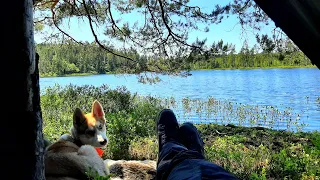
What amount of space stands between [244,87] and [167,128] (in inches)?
324

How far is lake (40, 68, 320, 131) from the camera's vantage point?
6.09 m

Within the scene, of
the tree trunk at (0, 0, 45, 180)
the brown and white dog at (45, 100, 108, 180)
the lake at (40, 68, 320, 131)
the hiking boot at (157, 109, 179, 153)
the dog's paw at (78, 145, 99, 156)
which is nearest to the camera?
the tree trunk at (0, 0, 45, 180)

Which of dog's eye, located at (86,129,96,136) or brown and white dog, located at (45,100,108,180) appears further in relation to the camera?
dog's eye, located at (86,129,96,136)

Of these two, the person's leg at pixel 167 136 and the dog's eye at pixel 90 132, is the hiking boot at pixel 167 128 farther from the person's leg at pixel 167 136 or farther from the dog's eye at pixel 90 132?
the dog's eye at pixel 90 132

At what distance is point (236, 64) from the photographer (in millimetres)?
4008

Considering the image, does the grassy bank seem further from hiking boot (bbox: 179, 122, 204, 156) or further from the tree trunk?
the tree trunk

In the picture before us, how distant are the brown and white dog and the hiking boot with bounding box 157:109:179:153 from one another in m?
0.38

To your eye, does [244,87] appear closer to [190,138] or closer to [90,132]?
[190,138]

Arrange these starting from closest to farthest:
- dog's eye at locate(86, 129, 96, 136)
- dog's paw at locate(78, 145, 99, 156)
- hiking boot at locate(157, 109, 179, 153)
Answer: dog's paw at locate(78, 145, 99, 156) → hiking boot at locate(157, 109, 179, 153) → dog's eye at locate(86, 129, 96, 136)

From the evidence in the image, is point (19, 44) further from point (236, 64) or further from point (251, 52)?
point (236, 64)

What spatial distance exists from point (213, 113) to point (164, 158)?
5035 millimetres

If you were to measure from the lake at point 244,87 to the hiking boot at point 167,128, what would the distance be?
2161 millimetres

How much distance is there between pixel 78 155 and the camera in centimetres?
161

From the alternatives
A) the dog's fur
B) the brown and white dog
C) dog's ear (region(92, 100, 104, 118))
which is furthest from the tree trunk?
dog's ear (region(92, 100, 104, 118))
